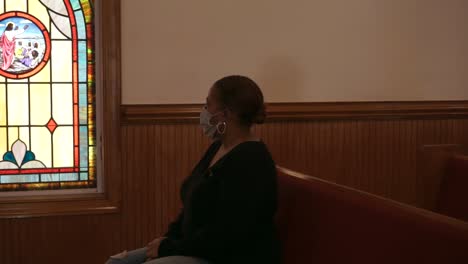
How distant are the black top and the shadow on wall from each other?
1.78 metres

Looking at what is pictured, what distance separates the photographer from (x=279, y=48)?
14.0ft

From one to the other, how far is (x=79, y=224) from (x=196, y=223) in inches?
67.1

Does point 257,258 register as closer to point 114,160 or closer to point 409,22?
point 114,160

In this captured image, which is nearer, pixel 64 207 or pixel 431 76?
pixel 64 207

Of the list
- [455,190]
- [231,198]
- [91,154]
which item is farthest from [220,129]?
[91,154]

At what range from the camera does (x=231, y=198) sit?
91.0 inches

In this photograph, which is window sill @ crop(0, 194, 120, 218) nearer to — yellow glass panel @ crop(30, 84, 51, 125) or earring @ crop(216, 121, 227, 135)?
yellow glass panel @ crop(30, 84, 51, 125)

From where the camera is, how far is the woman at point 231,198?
2320mm

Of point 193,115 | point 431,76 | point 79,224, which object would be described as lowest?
point 79,224

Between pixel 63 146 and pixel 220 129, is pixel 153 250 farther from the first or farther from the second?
pixel 63 146

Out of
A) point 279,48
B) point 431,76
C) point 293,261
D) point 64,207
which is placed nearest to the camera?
point 293,261

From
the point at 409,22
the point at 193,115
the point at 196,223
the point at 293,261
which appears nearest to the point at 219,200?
the point at 196,223

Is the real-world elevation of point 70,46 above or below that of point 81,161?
above

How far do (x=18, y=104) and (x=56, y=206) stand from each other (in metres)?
0.67
